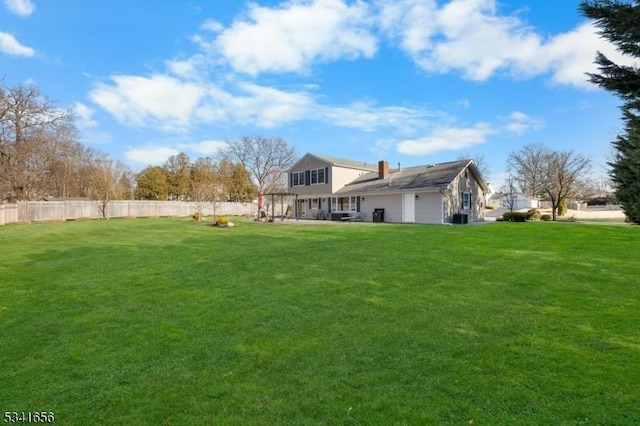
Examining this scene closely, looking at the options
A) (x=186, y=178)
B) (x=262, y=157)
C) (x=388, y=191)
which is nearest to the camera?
(x=388, y=191)

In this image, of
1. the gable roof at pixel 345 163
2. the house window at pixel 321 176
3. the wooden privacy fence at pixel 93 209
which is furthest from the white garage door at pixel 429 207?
the wooden privacy fence at pixel 93 209

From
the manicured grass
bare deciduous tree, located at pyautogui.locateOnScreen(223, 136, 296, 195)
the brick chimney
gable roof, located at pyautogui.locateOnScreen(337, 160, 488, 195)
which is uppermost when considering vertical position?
bare deciduous tree, located at pyautogui.locateOnScreen(223, 136, 296, 195)

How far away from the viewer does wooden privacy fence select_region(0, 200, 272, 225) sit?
28.0 meters

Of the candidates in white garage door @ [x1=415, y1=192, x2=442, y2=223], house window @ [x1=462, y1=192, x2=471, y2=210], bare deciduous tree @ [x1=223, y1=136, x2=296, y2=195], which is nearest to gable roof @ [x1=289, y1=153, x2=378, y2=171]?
white garage door @ [x1=415, y1=192, x2=442, y2=223]

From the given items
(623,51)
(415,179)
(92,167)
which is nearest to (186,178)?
(92,167)

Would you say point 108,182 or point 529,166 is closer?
point 108,182

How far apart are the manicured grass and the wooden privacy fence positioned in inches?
921

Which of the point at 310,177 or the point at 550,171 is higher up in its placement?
the point at 550,171

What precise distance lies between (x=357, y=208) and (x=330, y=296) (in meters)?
22.9

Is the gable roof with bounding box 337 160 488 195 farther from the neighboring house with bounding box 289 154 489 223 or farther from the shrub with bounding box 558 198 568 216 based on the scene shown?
the shrub with bounding box 558 198 568 216

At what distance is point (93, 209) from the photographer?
111 feet

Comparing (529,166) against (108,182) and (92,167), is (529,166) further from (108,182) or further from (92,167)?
(92,167)

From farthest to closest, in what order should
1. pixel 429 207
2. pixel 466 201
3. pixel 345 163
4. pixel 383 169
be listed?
1. pixel 345 163
2. pixel 383 169
3. pixel 466 201
4. pixel 429 207

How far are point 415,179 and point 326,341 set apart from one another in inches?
923
